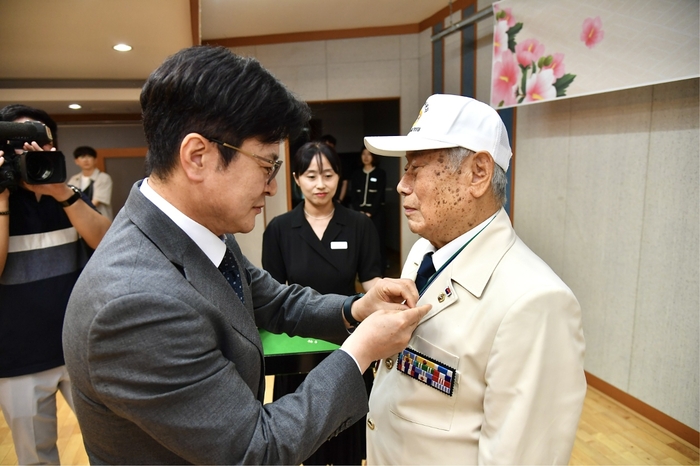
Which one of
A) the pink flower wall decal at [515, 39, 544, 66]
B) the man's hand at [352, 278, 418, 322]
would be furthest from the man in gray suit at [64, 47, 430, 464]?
the pink flower wall decal at [515, 39, 544, 66]

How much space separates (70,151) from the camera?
7.81 metres

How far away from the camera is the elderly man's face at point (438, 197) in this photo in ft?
3.66

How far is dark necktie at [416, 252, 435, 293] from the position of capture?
4.19 feet

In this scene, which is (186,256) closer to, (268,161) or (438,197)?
(268,161)

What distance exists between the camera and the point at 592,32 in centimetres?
282

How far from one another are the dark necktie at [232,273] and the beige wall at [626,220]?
2.69m

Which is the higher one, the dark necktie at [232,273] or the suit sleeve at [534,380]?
the dark necktie at [232,273]

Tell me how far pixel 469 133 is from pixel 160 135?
715 mm

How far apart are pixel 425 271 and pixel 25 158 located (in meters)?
1.50

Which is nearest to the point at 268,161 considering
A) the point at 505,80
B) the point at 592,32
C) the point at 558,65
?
the point at 592,32

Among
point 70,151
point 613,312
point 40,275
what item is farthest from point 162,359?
point 70,151

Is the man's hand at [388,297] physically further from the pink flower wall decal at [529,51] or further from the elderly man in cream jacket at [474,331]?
the pink flower wall decal at [529,51]

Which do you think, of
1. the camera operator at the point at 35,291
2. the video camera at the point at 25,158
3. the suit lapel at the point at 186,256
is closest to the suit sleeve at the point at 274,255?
the camera operator at the point at 35,291

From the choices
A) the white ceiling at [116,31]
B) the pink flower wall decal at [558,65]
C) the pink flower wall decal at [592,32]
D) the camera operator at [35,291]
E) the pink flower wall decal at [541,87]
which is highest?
the white ceiling at [116,31]
